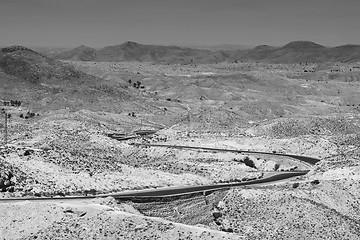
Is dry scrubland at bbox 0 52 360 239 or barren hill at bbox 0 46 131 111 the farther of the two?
barren hill at bbox 0 46 131 111

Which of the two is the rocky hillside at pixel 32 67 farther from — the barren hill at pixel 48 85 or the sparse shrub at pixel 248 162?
the sparse shrub at pixel 248 162

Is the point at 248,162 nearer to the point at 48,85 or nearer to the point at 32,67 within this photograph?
the point at 48,85

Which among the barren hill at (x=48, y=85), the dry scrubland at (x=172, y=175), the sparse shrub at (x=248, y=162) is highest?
the barren hill at (x=48, y=85)

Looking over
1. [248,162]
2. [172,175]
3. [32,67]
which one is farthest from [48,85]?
[172,175]

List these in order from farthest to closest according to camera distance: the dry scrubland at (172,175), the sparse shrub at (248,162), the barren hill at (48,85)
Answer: the barren hill at (48,85)
the sparse shrub at (248,162)
the dry scrubland at (172,175)

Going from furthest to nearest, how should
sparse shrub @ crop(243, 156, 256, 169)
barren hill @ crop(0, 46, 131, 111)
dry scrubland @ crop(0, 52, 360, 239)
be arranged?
1. barren hill @ crop(0, 46, 131, 111)
2. sparse shrub @ crop(243, 156, 256, 169)
3. dry scrubland @ crop(0, 52, 360, 239)

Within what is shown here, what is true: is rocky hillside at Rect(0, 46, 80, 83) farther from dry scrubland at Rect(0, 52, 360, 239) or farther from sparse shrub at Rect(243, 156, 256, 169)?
sparse shrub at Rect(243, 156, 256, 169)

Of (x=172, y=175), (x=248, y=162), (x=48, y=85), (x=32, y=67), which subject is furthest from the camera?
(x=32, y=67)

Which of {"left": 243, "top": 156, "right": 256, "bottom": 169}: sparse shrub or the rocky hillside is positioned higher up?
the rocky hillside

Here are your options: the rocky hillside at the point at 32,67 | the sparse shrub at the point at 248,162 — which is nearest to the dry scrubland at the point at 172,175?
the sparse shrub at the point at 248,162

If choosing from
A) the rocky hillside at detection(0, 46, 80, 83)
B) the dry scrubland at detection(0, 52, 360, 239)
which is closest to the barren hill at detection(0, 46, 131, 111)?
the rocky hillside at detection(0, 46, 80, 83)

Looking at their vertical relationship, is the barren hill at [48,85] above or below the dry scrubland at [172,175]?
above
